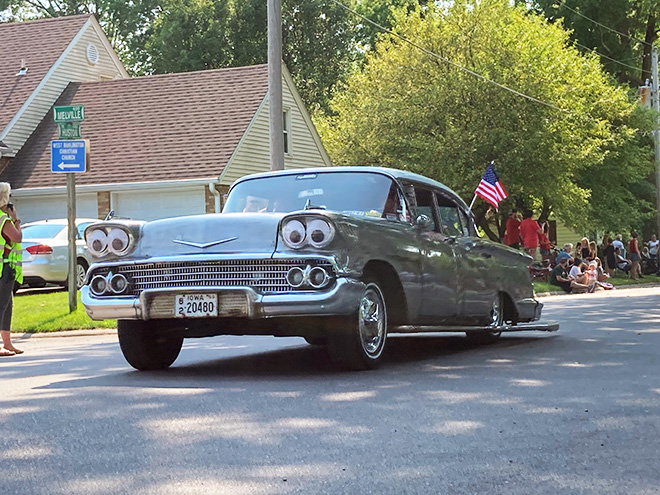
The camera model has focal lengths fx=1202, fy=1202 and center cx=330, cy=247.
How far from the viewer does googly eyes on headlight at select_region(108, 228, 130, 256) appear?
8.88m

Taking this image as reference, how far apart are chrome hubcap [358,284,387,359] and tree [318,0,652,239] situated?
92.4ft

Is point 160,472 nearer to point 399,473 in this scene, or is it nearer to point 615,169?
point 399,473

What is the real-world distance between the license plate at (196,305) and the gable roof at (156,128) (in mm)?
22361

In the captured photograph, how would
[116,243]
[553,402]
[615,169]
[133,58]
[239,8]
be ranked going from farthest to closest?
[133,58] < [239,8] < [615,169] < [116,243] < [553,402]

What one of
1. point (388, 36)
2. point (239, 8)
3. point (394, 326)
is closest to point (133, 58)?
point (239, 8)

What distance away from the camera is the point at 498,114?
37.9 m

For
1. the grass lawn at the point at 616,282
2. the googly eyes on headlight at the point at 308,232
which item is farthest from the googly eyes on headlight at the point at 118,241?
the grass lawn at the point at 616,282

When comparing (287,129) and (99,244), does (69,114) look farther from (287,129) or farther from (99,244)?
(287,129)

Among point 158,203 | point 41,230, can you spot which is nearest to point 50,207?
point 158,203

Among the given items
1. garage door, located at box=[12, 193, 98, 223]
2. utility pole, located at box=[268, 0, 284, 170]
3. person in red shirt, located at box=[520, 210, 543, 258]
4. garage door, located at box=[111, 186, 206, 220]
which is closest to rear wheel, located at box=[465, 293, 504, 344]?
utility pole, located at box=[268, 0, 284, 170]

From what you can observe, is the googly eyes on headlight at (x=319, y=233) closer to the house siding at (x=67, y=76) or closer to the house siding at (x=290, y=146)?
the house siding at (x=290, y=146)

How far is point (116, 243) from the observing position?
8898mm

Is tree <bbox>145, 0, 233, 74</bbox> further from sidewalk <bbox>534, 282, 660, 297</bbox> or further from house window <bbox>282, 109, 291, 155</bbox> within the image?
sidewalk <bbox>534, 282, 660, 297</bbox>

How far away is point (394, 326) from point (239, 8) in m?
48.0
